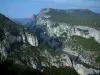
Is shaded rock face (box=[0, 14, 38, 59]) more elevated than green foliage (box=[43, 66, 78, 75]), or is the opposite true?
shaded rock face (box=[0, 14, 38, 59])

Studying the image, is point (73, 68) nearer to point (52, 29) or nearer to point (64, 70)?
point (64, 70)

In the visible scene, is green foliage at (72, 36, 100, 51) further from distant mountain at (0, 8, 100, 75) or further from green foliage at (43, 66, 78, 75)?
green foliage at (43, 66, 78, 75)

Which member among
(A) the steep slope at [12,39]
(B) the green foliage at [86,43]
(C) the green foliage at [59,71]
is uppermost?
(A) the steep slope at [12,39]

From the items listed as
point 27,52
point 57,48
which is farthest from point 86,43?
point 27,52

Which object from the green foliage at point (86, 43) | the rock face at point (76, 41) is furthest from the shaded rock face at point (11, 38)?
the green foliage at point (86, 43)

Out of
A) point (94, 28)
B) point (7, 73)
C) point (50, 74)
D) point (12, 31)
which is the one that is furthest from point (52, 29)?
point (7, 73)

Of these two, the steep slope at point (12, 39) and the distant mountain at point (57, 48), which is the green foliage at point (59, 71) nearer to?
the distant mountain at point (57, 48)

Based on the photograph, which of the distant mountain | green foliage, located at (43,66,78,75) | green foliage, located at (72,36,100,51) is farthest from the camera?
green foliage, located at (72,36,100,51)

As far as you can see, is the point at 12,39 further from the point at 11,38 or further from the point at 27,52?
the point at 27,52

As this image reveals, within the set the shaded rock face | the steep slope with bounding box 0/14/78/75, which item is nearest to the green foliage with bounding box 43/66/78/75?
the steep slope with bounding box 0/14/78/75

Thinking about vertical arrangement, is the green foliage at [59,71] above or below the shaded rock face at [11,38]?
below

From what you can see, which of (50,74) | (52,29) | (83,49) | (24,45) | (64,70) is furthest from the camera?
(52,29)
